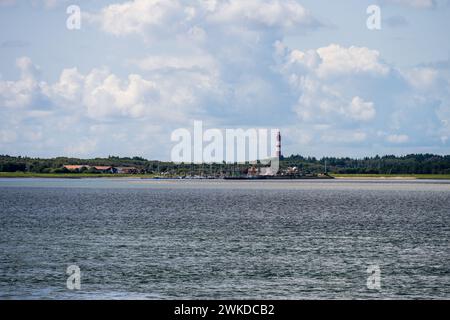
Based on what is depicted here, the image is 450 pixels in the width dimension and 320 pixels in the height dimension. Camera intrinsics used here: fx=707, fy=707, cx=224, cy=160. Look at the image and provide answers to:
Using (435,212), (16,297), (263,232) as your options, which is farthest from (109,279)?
(435,212)

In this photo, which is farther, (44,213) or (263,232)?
(44,213)

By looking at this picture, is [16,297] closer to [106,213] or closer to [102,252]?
[102,252]

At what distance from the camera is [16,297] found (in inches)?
1560

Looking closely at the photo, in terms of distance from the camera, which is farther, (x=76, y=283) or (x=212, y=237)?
(x=212, y=237)

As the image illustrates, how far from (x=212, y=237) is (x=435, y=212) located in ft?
179

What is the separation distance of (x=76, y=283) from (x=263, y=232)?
1460 inches

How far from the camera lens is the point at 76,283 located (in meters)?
42.8

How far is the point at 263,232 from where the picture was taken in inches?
3049
